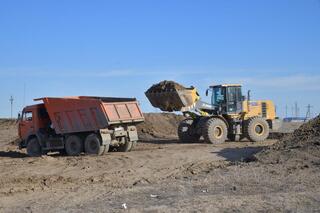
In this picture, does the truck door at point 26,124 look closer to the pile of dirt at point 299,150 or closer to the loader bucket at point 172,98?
the loader bucket at point 172,98

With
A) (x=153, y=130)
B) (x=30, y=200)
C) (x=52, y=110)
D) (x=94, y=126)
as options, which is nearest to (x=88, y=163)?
(x=94, y=126)

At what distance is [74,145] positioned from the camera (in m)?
25.3

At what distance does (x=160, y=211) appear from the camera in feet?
35.0

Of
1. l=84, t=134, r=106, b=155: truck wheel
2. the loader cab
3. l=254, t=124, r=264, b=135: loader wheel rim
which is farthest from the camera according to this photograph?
l=254, t=124, r=264, b=135: loader wheel rim

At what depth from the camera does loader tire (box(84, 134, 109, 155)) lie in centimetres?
2417

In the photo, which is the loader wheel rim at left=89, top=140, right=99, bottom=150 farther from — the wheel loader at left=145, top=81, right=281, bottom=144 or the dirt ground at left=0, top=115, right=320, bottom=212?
the wheel loader at left=145, top=81, right=281, bottom=144

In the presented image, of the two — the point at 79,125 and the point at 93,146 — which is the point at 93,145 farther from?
the point at 79,125

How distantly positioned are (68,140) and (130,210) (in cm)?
1500

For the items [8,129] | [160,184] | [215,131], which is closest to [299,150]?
[160,184]

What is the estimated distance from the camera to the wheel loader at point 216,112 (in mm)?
29031

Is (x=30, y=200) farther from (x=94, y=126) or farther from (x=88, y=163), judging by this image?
(x=94, y=126)

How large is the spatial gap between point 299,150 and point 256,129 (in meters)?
12.8

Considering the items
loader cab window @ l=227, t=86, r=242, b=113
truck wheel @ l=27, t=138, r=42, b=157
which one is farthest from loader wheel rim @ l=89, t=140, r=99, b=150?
loader cab window @ l=227, t=86, r=242, b=113

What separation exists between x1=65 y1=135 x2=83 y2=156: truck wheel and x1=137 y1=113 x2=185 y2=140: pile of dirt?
13115 mm
